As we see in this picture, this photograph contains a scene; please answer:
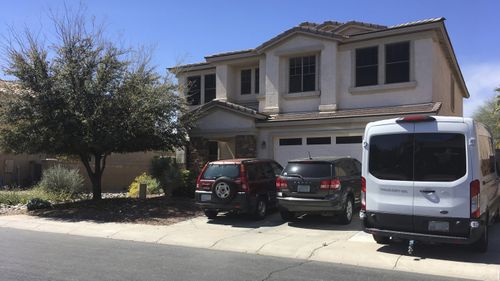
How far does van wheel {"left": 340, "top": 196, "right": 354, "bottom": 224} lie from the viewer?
12570 millimetres

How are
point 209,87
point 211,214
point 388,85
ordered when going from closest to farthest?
point 211,214 → point 388,85 → point 209,87

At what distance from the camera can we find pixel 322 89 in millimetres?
19641

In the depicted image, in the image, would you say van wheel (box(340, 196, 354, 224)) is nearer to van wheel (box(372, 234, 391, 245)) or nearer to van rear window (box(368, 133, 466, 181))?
van wheel (box(372, 234, 391, 245))

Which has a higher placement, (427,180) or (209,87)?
(209,87)

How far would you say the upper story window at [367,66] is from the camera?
18922 mm

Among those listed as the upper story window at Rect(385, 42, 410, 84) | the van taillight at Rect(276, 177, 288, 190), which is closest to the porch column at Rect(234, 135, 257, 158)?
the upper story window at Rect(385, 42, 410, 84)

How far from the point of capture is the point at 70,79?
16.5 meters

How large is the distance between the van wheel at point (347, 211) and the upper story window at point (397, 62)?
724cm

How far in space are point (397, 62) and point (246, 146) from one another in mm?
6814

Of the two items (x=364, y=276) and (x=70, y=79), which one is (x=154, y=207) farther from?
(x=364, y=276)

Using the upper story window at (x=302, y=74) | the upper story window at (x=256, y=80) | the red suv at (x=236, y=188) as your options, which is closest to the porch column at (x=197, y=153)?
the upper story window at (x=256, y=80)

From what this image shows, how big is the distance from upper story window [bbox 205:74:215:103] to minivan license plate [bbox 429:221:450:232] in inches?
641

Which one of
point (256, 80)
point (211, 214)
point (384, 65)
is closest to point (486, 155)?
point (211, 214)

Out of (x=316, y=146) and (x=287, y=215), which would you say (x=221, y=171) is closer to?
(x=287, y=215)
